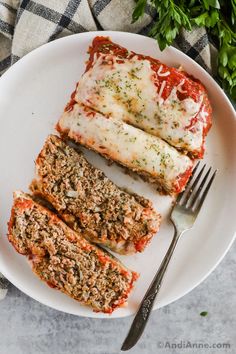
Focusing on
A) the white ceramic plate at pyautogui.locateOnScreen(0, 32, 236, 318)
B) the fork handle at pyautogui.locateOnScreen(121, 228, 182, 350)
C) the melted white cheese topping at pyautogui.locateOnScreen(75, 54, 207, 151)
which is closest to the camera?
the melted white cheese topping at pyautogui.locateOnScreen(75, 54, 207, 151)

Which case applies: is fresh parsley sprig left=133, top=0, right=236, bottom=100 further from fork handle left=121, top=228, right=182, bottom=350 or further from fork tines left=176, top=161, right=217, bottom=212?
fork handle left=121, top=228, right=182, bottom=350

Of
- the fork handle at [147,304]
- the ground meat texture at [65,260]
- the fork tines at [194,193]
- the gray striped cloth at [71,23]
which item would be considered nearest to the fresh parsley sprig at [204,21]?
the gray striped cloth at [71,23]

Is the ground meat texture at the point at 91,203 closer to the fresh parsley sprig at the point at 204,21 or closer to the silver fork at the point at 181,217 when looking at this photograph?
the silver fork at the point at 181,217

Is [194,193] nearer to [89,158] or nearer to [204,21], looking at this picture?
[89,158]

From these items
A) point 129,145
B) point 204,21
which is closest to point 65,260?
point 129,145

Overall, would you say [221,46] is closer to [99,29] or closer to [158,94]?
[158,94]

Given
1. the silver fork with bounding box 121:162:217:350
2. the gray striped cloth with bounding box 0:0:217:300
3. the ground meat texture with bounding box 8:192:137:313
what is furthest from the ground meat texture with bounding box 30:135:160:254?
the gray striped cloth with bounding box 0:0:217:300

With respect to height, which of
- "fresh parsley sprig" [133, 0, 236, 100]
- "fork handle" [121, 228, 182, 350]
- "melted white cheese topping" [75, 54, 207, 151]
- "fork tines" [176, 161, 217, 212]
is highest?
"fresh parsley sprig" [133, 0, 236, 100]
